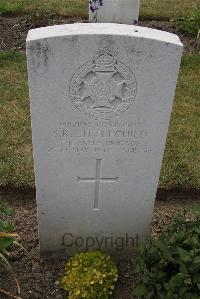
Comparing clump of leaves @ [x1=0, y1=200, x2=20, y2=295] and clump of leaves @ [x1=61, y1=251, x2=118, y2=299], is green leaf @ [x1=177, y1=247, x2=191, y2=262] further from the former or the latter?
clump of leaves @ [x1=0, y1=200, x2=20, y2=295]

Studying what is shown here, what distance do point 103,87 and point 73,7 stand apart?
216 inches

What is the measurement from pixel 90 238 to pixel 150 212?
496mm

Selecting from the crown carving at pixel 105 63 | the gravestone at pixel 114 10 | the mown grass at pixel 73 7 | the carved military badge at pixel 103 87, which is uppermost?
the crown carving at pixel 105 63

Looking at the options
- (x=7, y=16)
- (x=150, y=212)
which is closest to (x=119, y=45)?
(x=150, y=212)

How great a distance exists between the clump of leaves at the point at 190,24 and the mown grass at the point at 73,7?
0.36 metres

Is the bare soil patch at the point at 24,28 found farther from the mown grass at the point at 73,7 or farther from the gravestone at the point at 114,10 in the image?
the gravestone at the point at 114,10

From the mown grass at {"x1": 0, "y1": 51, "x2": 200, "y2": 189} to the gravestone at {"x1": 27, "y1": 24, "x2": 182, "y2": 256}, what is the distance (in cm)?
88

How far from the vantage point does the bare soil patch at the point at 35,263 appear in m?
3.27

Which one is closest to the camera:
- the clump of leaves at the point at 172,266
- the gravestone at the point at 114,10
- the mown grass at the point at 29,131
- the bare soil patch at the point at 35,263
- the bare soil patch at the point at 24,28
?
the clump of leaves at the point at 172,266

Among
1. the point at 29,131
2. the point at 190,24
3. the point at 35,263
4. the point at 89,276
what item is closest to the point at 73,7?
the point at 190,24

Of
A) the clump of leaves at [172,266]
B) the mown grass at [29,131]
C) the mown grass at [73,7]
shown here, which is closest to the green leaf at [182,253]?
the clump of leaves at [172,266]

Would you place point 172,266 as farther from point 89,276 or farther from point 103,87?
point 103,87
